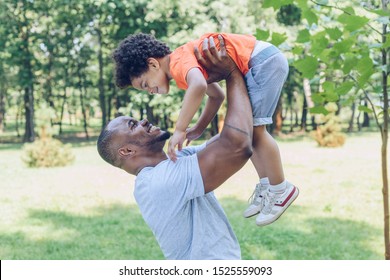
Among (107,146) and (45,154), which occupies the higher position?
(107,146)

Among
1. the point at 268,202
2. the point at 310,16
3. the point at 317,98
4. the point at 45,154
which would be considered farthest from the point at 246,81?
the point at 45,154

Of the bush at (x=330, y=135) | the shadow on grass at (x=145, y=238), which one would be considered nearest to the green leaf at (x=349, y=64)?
the shadow on grass at (x=145, y=238)

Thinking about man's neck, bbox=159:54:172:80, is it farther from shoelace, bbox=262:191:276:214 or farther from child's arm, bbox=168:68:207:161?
shoelace, bbox=262:191:276:214

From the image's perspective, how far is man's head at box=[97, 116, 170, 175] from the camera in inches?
90.3

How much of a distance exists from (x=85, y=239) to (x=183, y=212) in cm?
545

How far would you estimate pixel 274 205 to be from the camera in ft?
7.86

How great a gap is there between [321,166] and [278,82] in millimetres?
12122

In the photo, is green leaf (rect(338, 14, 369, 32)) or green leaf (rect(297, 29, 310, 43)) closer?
green leaf (rect(338, 14, 369, 32))

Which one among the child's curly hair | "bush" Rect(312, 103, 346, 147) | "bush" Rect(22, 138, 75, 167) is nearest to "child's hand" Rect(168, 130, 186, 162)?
the child's curly hair

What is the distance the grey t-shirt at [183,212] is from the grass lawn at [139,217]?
4.20 meters

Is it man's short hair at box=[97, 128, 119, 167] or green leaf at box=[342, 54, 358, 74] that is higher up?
green leaf at box=[342, 54, 358, 74]

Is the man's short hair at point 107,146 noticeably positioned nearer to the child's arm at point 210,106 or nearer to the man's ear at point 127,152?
the man's ear at point 127,152

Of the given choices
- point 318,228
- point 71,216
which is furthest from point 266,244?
point 71,216

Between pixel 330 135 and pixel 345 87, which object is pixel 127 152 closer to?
pixel 345 87
